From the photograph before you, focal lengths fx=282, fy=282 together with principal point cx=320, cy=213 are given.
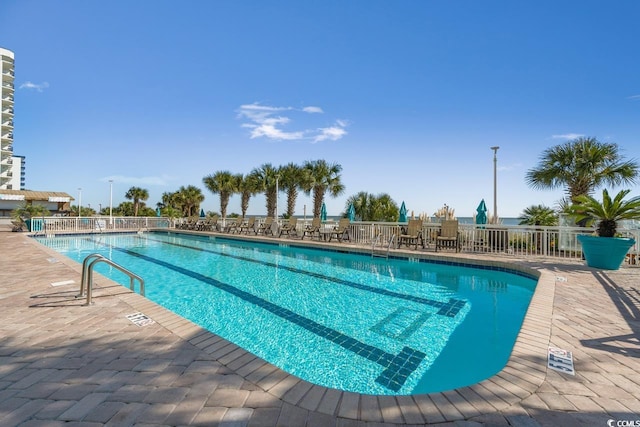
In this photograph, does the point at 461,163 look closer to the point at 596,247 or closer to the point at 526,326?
the point at 596,247

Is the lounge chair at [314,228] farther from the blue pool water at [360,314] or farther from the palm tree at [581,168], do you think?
the palm tree at [581,168]

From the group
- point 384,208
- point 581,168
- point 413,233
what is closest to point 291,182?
point 384,208

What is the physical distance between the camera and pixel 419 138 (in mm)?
14297

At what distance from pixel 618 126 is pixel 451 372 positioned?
14430 millimetres

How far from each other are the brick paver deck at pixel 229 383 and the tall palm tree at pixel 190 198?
96.9 ft

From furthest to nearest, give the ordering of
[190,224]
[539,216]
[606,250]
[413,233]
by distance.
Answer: [190,224]
[539,216]
[413,233]
[606,250]

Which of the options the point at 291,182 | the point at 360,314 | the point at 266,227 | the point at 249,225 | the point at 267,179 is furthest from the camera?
the point at 267,179

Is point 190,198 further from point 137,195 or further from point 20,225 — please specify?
point 20,225

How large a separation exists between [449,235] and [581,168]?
18.4 feet

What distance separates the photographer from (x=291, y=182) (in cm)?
2036

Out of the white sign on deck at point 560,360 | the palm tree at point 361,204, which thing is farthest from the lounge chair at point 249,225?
the white sign on deck at point 560,360

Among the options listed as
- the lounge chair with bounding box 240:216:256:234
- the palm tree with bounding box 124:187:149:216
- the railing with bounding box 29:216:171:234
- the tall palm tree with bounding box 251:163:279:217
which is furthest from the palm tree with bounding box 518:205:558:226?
the palm tree with bounding box 124:187:149:216

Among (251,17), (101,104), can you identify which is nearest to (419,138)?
(251,17)

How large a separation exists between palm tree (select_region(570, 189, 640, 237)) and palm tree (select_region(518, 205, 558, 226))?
239 inches
